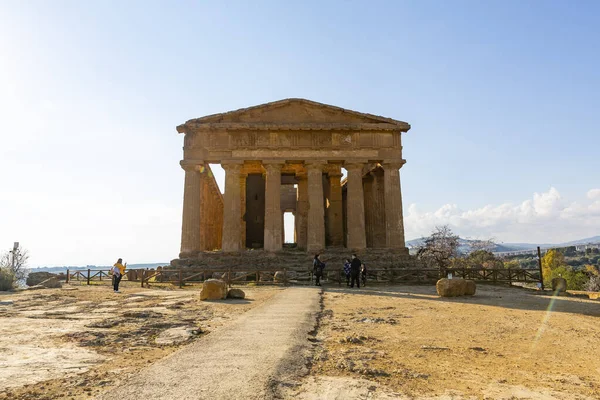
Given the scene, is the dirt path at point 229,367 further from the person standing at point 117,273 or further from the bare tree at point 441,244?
the bare tree at point 441,244

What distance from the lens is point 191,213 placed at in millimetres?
27766

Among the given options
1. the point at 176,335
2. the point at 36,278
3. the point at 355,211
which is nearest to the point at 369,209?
the point at 355,211

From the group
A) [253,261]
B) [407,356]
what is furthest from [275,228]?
[407,356]

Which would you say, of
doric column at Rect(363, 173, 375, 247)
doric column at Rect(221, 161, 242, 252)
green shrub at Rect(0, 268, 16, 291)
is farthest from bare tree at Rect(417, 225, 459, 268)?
green shrub at Rect(0, 268, 16, 291)

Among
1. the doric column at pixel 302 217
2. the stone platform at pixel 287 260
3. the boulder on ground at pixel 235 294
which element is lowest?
the boulder on ground at pixel 235 294

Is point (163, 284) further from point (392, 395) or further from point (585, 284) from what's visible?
point (585, 284)

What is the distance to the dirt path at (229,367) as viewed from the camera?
12.0ft

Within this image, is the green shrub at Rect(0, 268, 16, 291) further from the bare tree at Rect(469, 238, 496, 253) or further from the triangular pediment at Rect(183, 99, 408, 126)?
the bare tree at Rect(469, 238, 496, 253)

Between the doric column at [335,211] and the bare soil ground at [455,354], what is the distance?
70.3 feet

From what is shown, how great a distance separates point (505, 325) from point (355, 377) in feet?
19.5

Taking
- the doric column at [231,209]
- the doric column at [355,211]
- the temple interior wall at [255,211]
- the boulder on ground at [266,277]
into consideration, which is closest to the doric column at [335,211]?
the doric column at [355,211]

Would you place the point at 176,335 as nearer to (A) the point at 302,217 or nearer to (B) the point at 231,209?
(B) the point at 231,209

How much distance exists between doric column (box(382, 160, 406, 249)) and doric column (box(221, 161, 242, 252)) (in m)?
10.3

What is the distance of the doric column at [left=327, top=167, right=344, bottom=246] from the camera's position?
33.3 metres
